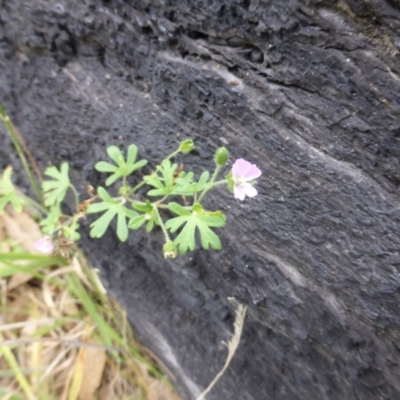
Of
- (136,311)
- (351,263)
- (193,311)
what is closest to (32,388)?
(136,311)

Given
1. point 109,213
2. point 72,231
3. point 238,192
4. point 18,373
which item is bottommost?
point 18,373

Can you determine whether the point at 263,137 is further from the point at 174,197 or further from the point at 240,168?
the point at 174,197

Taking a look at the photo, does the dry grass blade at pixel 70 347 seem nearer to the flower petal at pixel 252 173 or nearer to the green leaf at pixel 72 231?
the green leaf at pixel 72 231

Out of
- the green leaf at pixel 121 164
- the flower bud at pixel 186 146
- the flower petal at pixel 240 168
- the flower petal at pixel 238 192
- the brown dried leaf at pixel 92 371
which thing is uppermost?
the flower petal at pixel 240 168

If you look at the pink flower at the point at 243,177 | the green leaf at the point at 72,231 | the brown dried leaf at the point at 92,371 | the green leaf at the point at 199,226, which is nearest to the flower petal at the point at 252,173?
the pink flower at the point at 243,177

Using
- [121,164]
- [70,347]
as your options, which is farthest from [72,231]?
[70,347]

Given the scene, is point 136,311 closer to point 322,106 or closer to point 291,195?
point 291,195

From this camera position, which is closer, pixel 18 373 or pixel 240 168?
pixel 240 168
